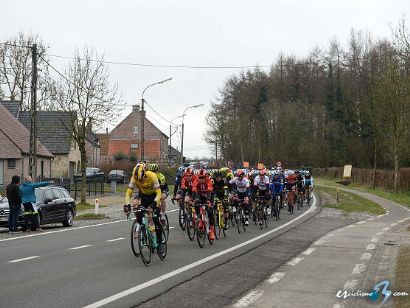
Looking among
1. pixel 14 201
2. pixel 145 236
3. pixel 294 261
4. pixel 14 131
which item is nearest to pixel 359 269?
pixel 294 261

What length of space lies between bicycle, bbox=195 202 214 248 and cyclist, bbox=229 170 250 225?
3607 millimetres

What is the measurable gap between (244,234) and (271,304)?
9687mm

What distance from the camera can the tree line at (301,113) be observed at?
7531cm

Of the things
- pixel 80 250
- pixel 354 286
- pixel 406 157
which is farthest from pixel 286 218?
pixel 406 157

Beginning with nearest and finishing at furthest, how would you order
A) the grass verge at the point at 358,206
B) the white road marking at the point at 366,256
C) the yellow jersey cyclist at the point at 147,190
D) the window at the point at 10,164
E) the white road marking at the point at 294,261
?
the yellow jersey cyclist at the point at 147,190, the white road marking at the point at 294,261, the white road marking at the point at 366,256, the grass verge at the point at 358,206, the window at the point at 10,164

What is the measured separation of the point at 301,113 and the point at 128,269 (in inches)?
2660

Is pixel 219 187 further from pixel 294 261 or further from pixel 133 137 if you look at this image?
pixel 133 137

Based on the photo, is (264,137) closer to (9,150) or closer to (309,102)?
(309,102)

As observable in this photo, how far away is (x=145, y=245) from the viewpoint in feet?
38.0

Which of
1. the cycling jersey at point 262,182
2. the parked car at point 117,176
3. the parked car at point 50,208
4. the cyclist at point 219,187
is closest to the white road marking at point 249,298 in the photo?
the cyclist at point 219,187

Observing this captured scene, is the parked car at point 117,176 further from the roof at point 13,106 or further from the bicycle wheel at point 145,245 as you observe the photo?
the bicycle wheel at point 145,245

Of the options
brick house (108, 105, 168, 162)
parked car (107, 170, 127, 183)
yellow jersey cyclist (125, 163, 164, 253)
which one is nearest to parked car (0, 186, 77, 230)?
yellow jersey cyclist (125, 163, 164, 253)

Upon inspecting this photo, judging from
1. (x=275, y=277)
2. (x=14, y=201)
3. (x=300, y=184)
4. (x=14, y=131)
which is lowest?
(x=275, y=277)

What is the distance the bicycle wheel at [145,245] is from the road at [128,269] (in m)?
0.15
